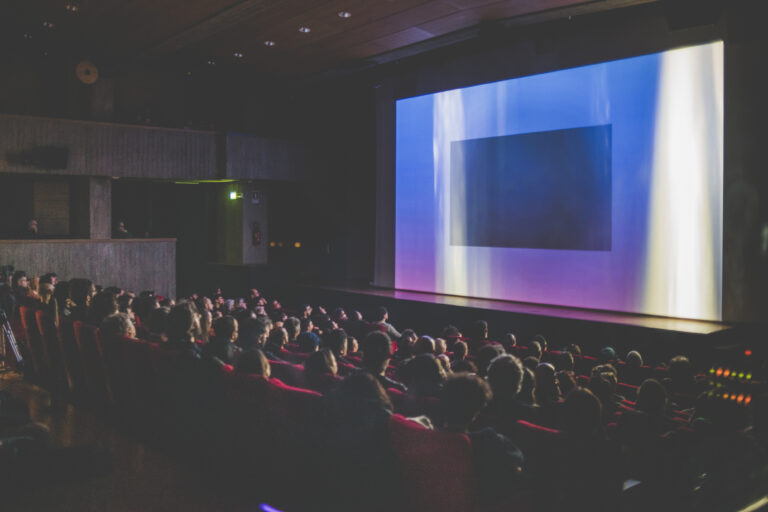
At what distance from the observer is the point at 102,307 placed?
454 cm

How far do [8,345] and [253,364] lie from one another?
4.50m

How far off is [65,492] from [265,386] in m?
1.19

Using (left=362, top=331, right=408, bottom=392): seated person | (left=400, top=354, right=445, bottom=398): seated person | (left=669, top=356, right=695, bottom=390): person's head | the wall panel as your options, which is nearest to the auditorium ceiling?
the wall panel

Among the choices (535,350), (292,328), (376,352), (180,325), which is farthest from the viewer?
(292,328)

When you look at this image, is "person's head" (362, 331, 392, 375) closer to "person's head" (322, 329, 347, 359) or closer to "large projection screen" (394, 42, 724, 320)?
"person's head" (322, 329, 347, 359)

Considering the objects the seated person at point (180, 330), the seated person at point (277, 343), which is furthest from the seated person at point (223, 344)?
the seated person at point (277, 343)

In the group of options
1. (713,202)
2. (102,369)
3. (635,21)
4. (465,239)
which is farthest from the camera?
(465,239)

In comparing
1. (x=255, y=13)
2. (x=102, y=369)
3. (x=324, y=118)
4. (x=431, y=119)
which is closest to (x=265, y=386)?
(x=102, y=369)

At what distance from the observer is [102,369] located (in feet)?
13.6

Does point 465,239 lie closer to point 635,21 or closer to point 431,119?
point 431,119

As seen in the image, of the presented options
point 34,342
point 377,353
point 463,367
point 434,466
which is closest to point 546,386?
point 463,367

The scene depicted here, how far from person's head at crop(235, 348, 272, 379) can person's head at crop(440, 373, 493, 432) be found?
1083 millimetres

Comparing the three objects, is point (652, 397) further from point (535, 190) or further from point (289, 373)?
point (535, 190)

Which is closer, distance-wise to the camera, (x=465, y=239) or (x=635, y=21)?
(x=635, y=21)
